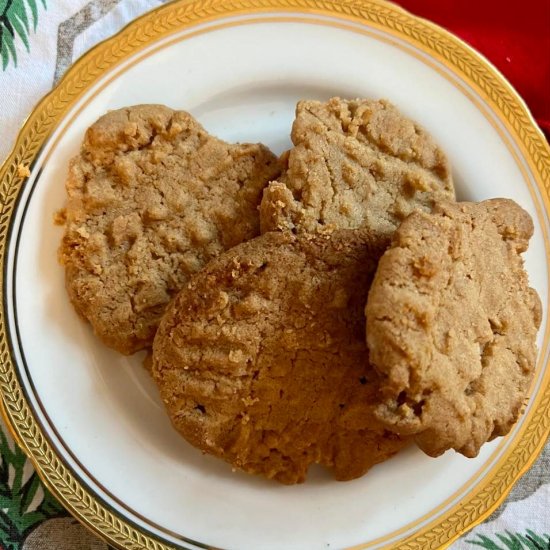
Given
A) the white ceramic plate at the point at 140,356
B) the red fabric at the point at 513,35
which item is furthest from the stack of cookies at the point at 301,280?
the red fabric at the point at 513,35

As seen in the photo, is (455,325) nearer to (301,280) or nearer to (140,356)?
(301,280)

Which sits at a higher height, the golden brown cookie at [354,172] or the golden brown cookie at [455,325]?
A: the golden brown cookie at [354,172]

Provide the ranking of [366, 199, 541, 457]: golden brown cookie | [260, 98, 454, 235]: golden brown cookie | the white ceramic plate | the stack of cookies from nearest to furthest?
[366, 199, 541, 457]: golden brown cookie → the stack of cookies → [260, 98, 454, 235]: golden brown cookie → the white ceramic plate

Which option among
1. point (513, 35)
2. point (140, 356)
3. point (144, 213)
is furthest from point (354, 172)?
point (513, 35)

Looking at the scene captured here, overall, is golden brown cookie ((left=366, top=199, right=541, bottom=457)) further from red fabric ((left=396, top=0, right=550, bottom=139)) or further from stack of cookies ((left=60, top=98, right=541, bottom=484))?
red fabric ((left=396, top=0, right=550, bottom=139))

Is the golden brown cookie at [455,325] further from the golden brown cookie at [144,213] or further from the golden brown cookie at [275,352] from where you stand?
the golden brown cookie at [144,213]

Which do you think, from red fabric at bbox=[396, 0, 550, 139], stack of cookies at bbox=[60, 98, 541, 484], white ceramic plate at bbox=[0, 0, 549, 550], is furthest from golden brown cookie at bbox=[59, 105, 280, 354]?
red fabric at bbox=[396, 0, 550, 139]
